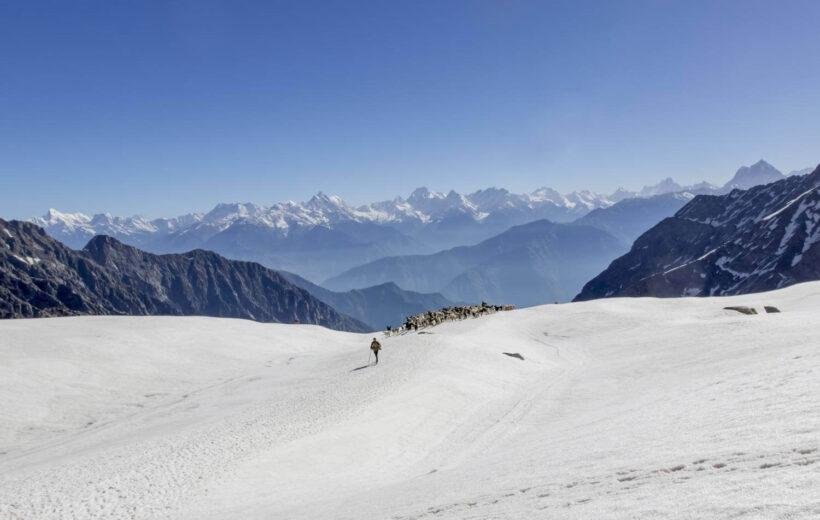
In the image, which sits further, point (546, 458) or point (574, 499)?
point (546, 458)

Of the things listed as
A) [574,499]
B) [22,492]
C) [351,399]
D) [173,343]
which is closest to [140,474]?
[22,492]

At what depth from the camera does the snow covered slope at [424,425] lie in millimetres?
11266

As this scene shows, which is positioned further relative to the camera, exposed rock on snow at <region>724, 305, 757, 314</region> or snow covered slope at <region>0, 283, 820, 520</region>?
exposed rock on snow at <region>724, 305, 757, 314</region>

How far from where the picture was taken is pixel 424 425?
85.3 ft

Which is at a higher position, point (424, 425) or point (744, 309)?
point (744, 309)

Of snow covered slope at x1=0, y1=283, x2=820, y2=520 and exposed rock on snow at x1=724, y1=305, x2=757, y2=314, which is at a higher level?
exposed rock on snow at x1=724, y1=305, x2=757, y2=314

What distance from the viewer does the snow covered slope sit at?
11266 mm

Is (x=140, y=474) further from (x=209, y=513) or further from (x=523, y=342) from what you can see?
(x=523, y=342)

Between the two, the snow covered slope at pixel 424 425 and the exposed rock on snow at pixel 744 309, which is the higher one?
the exposed rock on snow at pixel 744 309

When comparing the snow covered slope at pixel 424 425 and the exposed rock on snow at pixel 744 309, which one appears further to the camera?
the exposed rock on snow at pixel 744 309

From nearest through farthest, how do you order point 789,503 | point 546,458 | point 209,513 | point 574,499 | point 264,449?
point 789,503
point 574,499
point 546,458
point 209,513
point 264,449

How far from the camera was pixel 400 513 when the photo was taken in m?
12.9

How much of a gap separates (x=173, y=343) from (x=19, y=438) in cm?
2186

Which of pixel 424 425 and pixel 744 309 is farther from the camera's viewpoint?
pixel 744 309
